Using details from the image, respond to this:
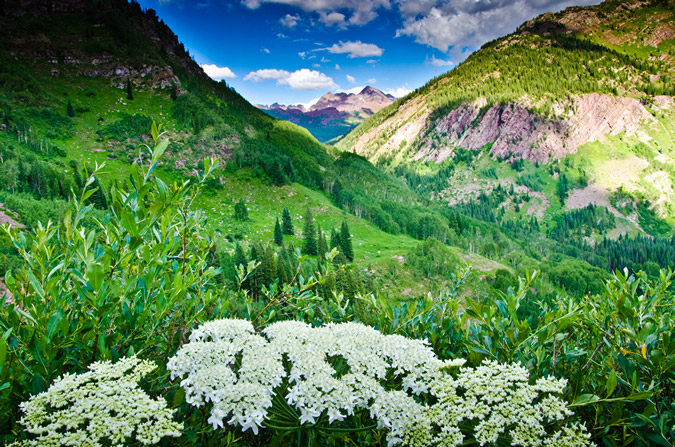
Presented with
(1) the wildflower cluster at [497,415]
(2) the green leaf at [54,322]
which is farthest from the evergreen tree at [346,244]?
(2) the green leaf at [54,322]

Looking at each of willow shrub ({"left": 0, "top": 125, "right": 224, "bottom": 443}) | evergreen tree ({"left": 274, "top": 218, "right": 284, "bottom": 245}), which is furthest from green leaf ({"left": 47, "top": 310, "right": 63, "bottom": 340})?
evergreen tree ({"left": 274, "top": 218, "right": 284, "bottom": 245})

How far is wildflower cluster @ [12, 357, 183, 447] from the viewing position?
1964 mm

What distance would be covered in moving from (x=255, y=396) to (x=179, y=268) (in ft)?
7.94

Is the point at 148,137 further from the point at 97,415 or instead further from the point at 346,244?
the point at 97,415

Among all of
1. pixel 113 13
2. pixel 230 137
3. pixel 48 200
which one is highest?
pixel 113 13

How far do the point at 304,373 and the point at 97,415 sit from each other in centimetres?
150

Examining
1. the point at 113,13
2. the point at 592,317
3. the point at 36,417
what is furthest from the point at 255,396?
the point at 113,13

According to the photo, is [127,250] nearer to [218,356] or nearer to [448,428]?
[218,356]

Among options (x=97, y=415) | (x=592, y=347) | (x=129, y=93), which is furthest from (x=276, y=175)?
(x=97, y=415)

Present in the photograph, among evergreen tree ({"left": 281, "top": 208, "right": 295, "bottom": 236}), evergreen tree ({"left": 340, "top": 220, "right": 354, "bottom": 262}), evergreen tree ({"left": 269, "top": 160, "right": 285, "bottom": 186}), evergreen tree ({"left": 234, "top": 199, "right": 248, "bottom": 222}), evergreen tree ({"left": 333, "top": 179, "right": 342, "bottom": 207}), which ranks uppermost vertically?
evergreen tree ({"left": 269, "top": 160, "right": 285, "bottom": 186})

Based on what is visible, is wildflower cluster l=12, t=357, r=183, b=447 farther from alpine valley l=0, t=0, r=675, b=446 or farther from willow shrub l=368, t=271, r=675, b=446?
willow shrub l=368, t=271, r=675, b=446

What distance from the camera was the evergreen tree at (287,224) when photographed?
113 metres

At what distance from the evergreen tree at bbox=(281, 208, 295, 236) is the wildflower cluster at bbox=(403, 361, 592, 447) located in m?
111

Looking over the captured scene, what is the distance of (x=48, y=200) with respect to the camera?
3061 inches
